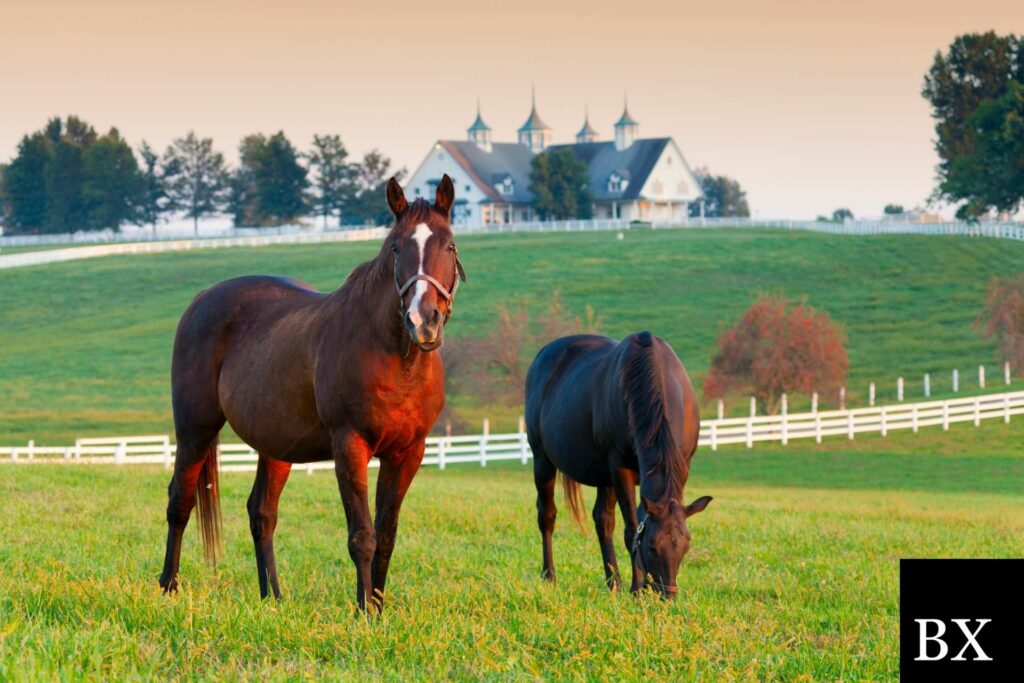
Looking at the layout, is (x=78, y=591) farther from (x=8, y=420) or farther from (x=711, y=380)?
(x=8, y=420)

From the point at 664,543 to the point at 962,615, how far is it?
2416mm

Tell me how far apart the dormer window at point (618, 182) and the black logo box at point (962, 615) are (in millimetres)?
107218

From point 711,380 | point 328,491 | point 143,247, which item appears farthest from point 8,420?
point 143,247

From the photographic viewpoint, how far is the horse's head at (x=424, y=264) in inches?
266

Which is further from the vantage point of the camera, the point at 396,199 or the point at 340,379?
the point at 340,379

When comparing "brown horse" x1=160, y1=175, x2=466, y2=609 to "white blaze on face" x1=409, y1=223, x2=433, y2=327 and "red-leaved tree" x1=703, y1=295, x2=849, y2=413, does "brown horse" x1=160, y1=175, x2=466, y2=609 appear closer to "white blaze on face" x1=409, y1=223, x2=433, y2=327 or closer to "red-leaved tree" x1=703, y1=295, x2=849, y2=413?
"white blaze on face" x1=409, y1=223, x2=433, y2=327

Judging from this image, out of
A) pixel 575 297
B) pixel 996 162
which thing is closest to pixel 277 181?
pixel 575 297

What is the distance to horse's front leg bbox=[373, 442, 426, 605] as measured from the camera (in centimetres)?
771

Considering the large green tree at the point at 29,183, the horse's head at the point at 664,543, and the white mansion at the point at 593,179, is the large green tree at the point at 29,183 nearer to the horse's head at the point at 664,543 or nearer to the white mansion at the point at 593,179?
the white mansion at the point at 593,179

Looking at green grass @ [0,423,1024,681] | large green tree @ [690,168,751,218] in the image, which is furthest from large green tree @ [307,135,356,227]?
green grass @ [0,423,1024,681]

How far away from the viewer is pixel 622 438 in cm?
946

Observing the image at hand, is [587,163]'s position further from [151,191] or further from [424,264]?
[424,264]

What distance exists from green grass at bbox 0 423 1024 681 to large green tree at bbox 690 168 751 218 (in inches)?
4757

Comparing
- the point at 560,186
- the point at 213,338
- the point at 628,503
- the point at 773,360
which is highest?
the point at 560,186
